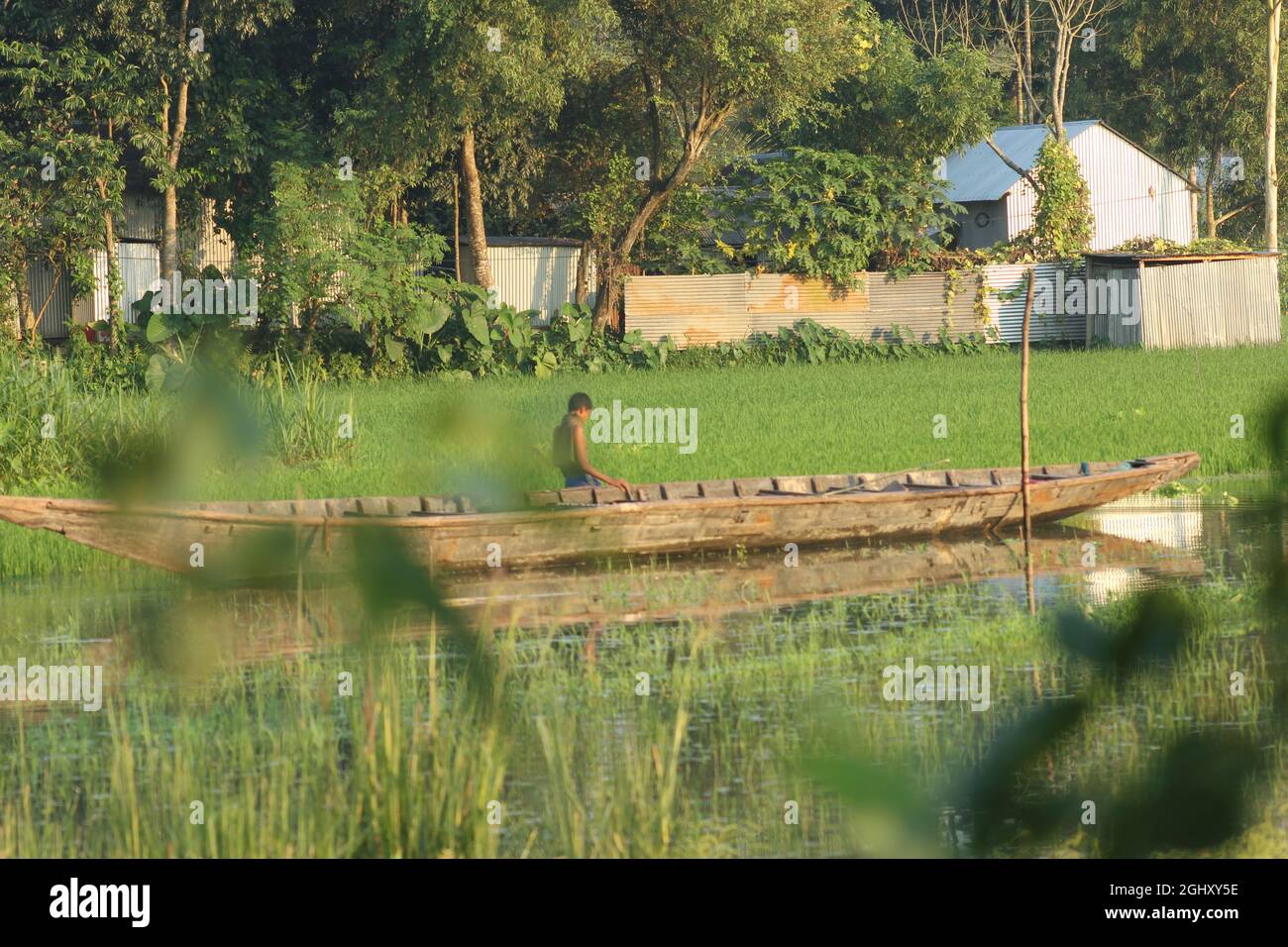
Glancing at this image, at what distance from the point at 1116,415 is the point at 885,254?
9.88 m

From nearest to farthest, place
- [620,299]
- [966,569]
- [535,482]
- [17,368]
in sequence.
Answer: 1. [535,482]
2. [966,569]
3. [17,368]
4. [620,299]

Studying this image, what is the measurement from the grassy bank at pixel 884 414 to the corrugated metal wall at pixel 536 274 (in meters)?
2.64

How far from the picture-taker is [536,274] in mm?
25891

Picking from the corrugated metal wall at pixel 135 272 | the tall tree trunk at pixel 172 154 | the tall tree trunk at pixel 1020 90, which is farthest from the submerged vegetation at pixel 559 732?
the tall tree trunk at pixel 1020 90

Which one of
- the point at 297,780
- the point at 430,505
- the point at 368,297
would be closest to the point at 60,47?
the point at 368,297

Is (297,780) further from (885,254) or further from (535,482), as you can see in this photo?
(885,254)

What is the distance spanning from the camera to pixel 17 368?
45.4 ft

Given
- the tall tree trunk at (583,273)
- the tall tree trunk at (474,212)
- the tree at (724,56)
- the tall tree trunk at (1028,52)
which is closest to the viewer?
the tree at (724,56)

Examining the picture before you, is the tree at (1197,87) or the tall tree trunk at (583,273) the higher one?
the tree at (1197,87)

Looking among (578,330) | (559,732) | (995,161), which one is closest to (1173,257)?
(995,161)

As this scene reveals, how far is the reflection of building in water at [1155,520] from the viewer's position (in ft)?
40.9

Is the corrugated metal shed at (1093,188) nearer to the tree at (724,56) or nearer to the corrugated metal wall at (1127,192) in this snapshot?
the corrugated metal wall at (1127,192)

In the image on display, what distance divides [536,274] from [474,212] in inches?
78.9

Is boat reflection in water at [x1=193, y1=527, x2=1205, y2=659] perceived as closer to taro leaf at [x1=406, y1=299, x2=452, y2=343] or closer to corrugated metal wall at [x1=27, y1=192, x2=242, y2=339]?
taro leaf at [x1=406, y1=299, x2=452, y2=343]
